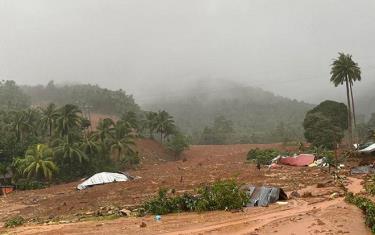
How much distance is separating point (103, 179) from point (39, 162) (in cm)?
1096

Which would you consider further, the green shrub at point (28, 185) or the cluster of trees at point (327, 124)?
the cluster of trees at point (327, 124)

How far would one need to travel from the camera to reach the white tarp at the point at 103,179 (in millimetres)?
39219

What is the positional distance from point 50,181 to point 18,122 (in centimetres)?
1298

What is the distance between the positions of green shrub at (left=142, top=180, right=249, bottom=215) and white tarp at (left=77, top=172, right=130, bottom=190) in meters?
18.0

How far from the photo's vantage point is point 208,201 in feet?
70.6

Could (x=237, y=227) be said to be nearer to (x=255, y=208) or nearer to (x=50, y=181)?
(x=255, y=208)

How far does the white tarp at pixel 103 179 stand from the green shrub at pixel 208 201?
1801 centimetres

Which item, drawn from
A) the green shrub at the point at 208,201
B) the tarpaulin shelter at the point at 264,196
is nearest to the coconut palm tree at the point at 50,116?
the green shrub at the point at 208,201

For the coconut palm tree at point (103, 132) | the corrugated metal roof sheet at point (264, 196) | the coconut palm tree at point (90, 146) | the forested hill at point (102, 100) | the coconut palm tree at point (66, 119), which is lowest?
the corrugated metal roof sheet at point (264, 196)

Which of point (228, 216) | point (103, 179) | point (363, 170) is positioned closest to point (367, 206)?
point (228, 216)

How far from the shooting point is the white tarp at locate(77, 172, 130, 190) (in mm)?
39219

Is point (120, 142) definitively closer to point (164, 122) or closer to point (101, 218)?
point (164, 122)

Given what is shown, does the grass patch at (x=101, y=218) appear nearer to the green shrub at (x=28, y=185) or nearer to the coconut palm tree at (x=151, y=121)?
the green shrub at (x=28, y=185)

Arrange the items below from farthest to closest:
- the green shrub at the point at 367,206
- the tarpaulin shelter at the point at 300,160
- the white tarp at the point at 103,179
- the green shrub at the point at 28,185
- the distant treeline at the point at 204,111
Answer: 1. the distant treeline at the point at 204,111
2. the green shrub at the point at 28,185
3. the tarpaulin shelter at the point at 300,160
4. the white tarp at the point at 103,179
5. the green shrub at the point at 367,206
